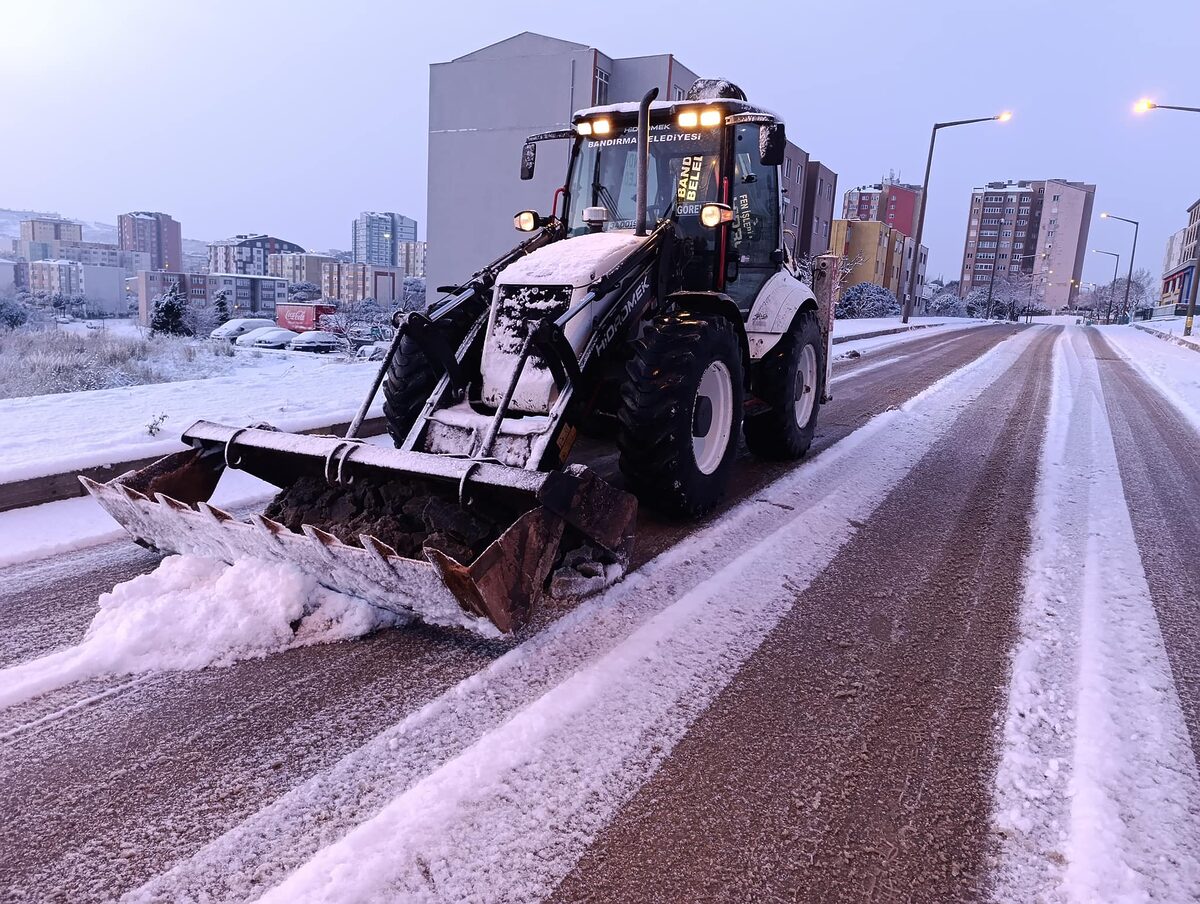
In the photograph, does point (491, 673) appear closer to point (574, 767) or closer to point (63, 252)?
point (574, 767)

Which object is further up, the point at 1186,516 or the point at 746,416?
the point at 746,416

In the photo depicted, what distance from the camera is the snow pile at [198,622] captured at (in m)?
2.76

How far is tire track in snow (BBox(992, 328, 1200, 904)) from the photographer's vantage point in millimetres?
1963

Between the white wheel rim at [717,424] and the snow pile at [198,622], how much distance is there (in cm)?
234

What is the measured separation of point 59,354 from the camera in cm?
1303

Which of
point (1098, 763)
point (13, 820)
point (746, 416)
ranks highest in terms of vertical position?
point (746, 416)

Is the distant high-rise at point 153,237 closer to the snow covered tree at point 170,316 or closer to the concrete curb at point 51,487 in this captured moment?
the snow covered tree at point 170,316

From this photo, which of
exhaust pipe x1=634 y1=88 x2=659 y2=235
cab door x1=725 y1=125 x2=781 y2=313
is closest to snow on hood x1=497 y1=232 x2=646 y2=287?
exhaust pipe x1=634 y1=88 x2=659 y2=235

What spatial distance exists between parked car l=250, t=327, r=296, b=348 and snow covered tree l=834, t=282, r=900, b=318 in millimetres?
25067

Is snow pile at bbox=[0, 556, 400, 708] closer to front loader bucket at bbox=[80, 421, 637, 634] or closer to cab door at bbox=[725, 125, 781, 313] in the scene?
front loader bucket at bbox=[80, 421, 637, 634]

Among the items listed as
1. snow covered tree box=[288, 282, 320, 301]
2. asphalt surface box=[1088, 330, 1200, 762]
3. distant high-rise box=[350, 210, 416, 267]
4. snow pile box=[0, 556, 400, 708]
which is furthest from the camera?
distant high-rise box=[350, 210, 416, 267]

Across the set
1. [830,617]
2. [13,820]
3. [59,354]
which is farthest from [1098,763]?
[59,354]

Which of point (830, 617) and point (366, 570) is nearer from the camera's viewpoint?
point (366, 570)

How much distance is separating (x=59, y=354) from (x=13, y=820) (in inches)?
538
